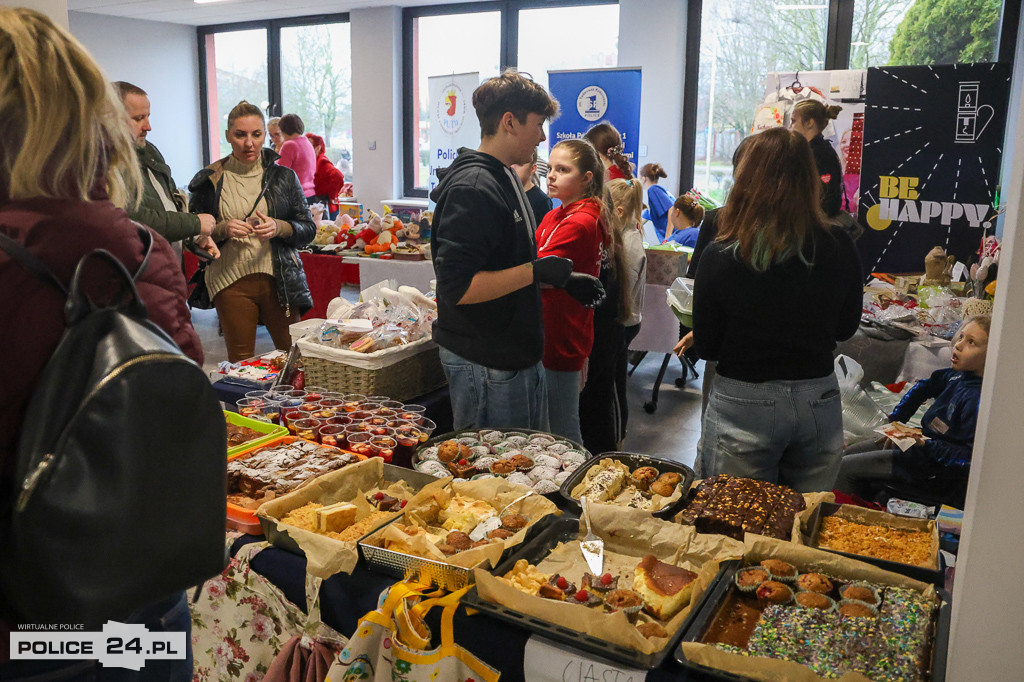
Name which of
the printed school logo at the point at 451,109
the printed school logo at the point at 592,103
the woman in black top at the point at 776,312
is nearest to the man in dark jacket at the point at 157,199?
the woman in black top at the point at 776,312

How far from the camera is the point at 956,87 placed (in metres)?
5.39

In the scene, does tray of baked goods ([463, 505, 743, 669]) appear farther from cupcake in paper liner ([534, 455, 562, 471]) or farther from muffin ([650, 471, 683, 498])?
cupcake in paper liner ([534, 455, 562, 471])

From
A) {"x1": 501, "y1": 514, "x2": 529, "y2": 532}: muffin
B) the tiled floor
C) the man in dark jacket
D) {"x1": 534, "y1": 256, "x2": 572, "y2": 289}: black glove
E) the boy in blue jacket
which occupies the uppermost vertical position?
the man in dark jacket

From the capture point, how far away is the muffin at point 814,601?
4.71 ft

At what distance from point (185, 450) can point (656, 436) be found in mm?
3759

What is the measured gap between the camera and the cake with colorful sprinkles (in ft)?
4.20

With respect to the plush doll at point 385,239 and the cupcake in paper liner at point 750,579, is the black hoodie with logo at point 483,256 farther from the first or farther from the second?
the plush doll at point 385,239

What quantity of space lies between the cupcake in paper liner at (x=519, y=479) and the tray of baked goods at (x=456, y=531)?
0.05m

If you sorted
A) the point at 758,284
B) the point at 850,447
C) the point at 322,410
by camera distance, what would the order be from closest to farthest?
the point at 758,284 → the point at 322,410 → the point at 850,447

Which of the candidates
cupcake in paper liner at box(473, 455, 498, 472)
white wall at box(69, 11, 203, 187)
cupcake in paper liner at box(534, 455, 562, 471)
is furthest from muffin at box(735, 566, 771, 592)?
white wall at box(69, 11, 203, 187)

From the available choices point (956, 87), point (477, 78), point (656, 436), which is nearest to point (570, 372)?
point (656, 436)

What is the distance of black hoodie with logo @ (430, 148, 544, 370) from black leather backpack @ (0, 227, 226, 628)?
47.9 inches

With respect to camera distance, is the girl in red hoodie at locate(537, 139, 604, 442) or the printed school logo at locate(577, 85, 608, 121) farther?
the printed school logo at locate(577, 85, 608, 121)

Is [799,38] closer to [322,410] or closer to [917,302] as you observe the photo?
[917,302]
